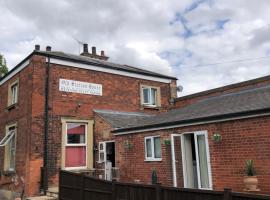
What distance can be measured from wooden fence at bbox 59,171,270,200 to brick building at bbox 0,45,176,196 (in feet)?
9.17

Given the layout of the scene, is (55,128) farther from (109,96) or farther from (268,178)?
(268,178)

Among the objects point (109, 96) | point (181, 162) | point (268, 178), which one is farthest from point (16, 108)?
point (268, 178)

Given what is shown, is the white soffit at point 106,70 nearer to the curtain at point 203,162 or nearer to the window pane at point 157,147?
the window pane at point 157,147

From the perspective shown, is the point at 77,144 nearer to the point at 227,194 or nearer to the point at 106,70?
the point at 106,70

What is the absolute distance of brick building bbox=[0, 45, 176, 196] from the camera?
44.2 ft

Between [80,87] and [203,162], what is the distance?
25.7ft

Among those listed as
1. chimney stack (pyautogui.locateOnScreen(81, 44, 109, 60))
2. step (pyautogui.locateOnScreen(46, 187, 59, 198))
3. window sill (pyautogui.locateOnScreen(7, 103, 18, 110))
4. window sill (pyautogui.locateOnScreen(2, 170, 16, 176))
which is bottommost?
step (pyautogui.locateOnScreen(46, 187, 59, 198))

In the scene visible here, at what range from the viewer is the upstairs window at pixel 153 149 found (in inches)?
444

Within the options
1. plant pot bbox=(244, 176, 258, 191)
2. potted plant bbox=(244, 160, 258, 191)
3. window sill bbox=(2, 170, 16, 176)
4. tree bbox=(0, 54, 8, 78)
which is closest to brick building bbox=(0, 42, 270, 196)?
window sill bbox=(2, 170, 16, 176)

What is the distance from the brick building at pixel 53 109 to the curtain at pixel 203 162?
656 cm

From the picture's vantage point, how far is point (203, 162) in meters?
9.62

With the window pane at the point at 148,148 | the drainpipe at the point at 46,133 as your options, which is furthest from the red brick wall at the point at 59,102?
the window pane at the point at 148,148

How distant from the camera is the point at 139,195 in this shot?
762 centimetres

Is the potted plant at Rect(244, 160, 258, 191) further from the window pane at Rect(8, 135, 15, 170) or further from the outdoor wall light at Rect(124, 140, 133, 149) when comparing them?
the window pane at Rect(8, 135, 15, 170)
